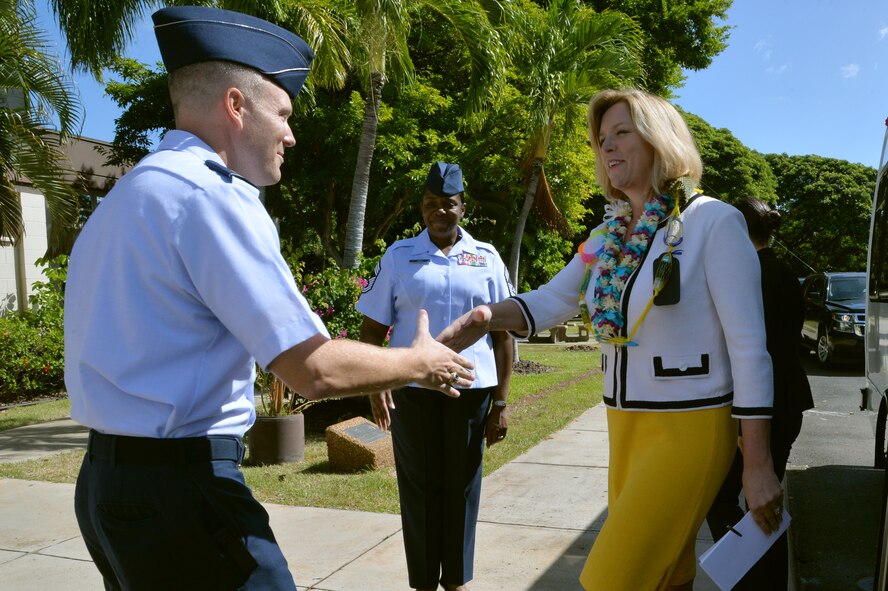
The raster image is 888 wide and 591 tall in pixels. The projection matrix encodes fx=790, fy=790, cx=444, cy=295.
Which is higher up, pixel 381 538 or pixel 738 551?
pixel 738 551

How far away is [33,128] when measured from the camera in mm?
12031

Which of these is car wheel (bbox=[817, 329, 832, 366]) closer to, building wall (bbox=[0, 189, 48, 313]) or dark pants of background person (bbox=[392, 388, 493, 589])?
dark pants of background person (bbox=[392, 388, 493, 589])

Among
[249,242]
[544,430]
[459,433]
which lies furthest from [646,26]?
[249,242]

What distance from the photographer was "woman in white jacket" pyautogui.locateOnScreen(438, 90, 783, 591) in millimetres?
2398

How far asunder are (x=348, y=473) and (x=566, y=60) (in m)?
10.0

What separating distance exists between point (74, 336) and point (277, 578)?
2.43 feet

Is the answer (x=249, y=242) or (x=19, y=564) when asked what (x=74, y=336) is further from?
(x=19, y=564)

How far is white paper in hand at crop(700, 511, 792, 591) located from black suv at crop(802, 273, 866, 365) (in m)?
12.3

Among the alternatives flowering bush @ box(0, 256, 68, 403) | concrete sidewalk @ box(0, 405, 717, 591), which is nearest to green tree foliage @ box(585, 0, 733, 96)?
flowering bush @ box(0, 256, 68, 403)

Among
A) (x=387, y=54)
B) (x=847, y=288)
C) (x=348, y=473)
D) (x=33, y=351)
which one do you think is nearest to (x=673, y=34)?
(x=847, y=288)

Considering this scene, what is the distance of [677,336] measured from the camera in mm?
2471

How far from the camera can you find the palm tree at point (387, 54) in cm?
994

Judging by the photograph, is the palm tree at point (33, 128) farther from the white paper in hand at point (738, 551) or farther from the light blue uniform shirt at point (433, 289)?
the white paper in hand at point (738, 551)

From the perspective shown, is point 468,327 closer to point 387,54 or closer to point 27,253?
point 387,54
